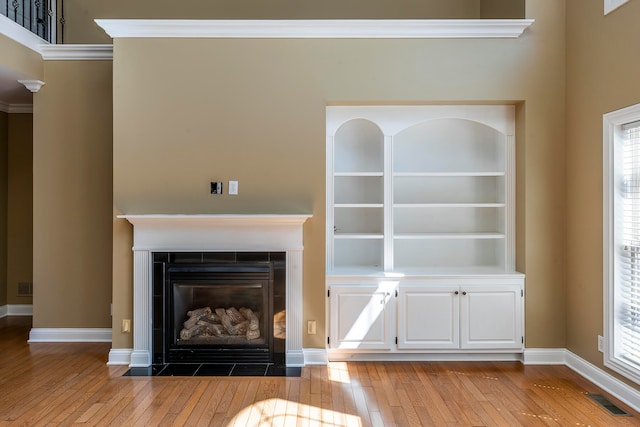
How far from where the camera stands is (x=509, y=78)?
13.4 feet

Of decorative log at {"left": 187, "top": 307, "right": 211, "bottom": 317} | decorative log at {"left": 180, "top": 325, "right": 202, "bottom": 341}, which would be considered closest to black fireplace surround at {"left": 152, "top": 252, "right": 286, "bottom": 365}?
decorative log at {"left": 180, "top": 325, "right": 202, "bottom": 341}

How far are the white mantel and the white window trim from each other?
2799 mm

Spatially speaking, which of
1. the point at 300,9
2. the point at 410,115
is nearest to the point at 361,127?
the point at 410,115

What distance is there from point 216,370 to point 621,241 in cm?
327

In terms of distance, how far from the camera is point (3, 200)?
5789 millimetres

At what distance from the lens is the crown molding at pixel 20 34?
408 centimetres

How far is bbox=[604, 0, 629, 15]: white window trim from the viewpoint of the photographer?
331cm

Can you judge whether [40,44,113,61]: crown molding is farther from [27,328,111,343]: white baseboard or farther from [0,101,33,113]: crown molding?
[27,328,111,343]: white baseboard

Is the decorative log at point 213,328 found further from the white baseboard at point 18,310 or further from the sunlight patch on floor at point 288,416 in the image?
the white baseboard at point 18,310

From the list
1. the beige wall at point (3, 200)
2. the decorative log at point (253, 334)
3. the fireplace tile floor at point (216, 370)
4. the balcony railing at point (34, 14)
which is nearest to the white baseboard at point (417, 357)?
the fireplace tile floor at point (216, 370)

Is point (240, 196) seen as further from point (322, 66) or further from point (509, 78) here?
point (509, 78)

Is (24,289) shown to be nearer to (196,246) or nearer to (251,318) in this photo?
(196,246)

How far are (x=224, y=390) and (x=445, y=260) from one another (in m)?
2.47

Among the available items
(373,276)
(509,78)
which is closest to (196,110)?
(373,276)
